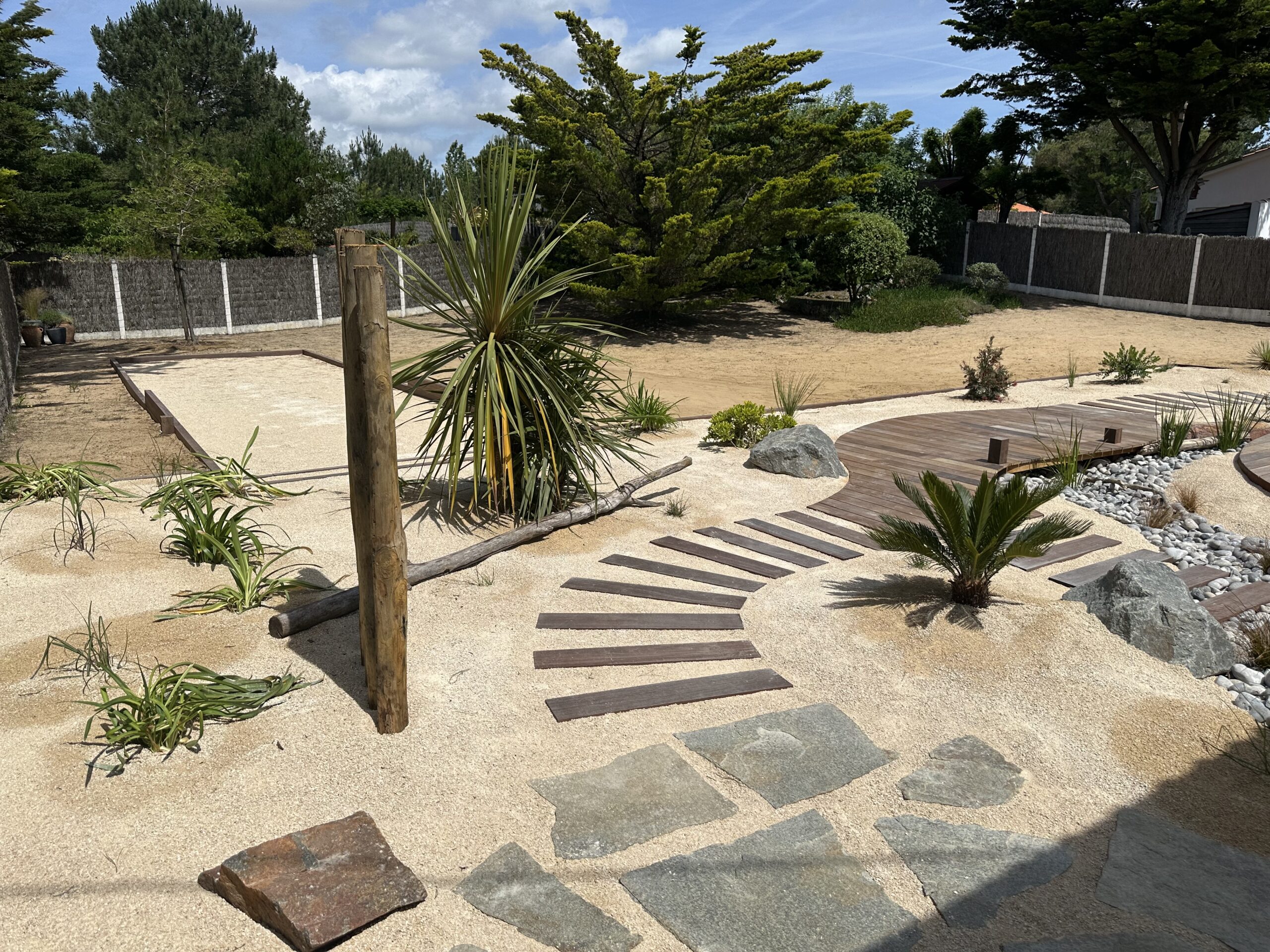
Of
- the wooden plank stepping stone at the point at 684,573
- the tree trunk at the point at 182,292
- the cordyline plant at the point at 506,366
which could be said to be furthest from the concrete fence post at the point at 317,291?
the wooden plank stepping stone at the point at 684,573

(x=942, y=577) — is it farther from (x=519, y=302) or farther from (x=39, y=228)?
(x=39, y=228)

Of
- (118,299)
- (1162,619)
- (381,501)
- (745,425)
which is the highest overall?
(118,299)

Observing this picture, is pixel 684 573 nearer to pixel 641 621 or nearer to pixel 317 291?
pixel 641 621

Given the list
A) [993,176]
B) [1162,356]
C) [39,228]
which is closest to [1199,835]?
[1162,356]

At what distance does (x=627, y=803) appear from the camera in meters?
3.17

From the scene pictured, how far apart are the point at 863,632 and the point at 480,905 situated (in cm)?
250

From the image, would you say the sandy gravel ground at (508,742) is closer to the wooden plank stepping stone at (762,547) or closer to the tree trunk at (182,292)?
the wooden plank stepping stone at (762,547)

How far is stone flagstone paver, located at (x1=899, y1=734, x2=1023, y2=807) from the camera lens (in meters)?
3.22

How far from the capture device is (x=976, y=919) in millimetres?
2613

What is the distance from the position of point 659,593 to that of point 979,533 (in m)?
1.70

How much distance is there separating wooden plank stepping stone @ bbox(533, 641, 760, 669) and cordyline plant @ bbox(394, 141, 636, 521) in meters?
1.78

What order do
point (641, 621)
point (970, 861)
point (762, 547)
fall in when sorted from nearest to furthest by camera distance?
point (970, 861) → point (641, 621) → point (762, 547)

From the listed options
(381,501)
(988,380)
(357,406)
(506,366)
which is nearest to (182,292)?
(506,366)

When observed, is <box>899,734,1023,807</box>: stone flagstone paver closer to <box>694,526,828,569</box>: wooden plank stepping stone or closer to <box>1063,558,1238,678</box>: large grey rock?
<box>1063,558,1238,678</box>: large grey rock
